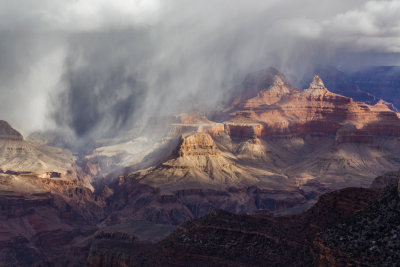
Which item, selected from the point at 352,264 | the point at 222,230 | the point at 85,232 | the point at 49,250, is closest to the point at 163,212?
the point at 85,232

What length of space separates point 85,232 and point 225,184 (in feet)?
192

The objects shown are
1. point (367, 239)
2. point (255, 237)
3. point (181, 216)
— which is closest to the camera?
point (367, 239)

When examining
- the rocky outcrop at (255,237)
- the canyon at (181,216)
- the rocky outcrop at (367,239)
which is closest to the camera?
the rocky outcrop at (367,239)

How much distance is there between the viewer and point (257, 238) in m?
60.1

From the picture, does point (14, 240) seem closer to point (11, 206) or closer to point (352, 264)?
point (11, 206)

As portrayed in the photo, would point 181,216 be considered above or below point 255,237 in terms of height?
below

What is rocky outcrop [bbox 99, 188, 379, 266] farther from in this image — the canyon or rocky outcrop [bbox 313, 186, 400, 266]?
rocky outcrop [bbox 313, 186, 400, 266]

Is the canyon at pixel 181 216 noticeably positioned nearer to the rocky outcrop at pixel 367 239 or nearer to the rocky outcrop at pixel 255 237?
the rocky outcrop at pixel 255 237

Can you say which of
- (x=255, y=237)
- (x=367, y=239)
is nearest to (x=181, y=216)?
(x=255, y=237)

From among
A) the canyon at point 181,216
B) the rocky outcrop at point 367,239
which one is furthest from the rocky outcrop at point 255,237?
the rocky outcrop at point 367,239

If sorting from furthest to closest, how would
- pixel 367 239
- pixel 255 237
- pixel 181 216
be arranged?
1. pixel 181 216
2. pixel 255 237
3. pixel 367 239

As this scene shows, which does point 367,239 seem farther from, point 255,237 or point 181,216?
point 181,216


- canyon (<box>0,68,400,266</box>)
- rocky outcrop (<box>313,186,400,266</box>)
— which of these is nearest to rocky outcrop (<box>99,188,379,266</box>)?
canyon (<box>0,68,400,266</box>)

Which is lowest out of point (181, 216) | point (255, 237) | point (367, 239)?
point (181, 216)
